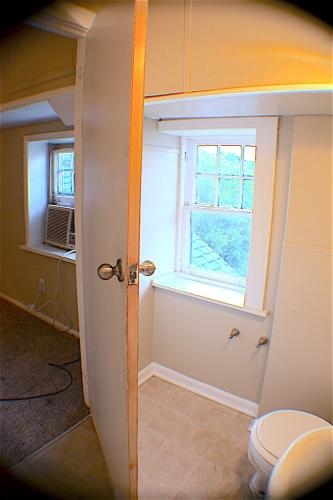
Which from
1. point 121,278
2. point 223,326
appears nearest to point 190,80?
point 121,278

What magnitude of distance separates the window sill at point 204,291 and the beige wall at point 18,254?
745 millimetres

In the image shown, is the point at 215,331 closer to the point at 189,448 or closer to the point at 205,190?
the point at 189,448

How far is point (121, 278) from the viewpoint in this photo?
0.98 meters

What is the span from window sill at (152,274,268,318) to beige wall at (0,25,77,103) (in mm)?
1314

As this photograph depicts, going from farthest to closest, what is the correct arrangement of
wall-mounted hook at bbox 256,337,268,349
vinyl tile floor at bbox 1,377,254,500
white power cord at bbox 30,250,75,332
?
white power cord at bbox 30,250,75,332 < wall-mounted hook at bbox 256,337,268,349 < vinyl tile floor at bbox 1,377,254,500

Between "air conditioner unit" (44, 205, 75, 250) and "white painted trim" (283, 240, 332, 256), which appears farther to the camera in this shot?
"air conditioner unit" (44, 205, 75, 250)

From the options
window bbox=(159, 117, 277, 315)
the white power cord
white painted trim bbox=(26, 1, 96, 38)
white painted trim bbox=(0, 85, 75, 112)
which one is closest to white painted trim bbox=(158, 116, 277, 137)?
window bbox=(159, 117, 277, 315)

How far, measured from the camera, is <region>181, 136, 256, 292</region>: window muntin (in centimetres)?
214

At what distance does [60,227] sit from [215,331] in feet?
4.96

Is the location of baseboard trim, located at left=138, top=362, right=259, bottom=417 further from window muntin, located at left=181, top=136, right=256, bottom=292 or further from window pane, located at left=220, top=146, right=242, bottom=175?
window pane, located at left=220, top=146, right=242, bottom=175

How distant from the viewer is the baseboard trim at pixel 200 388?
204cm

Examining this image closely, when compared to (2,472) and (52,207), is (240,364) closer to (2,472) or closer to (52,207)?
(2,472)

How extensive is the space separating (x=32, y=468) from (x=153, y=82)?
5.78 feet

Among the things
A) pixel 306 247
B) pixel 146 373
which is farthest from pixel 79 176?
pixel 146 373
